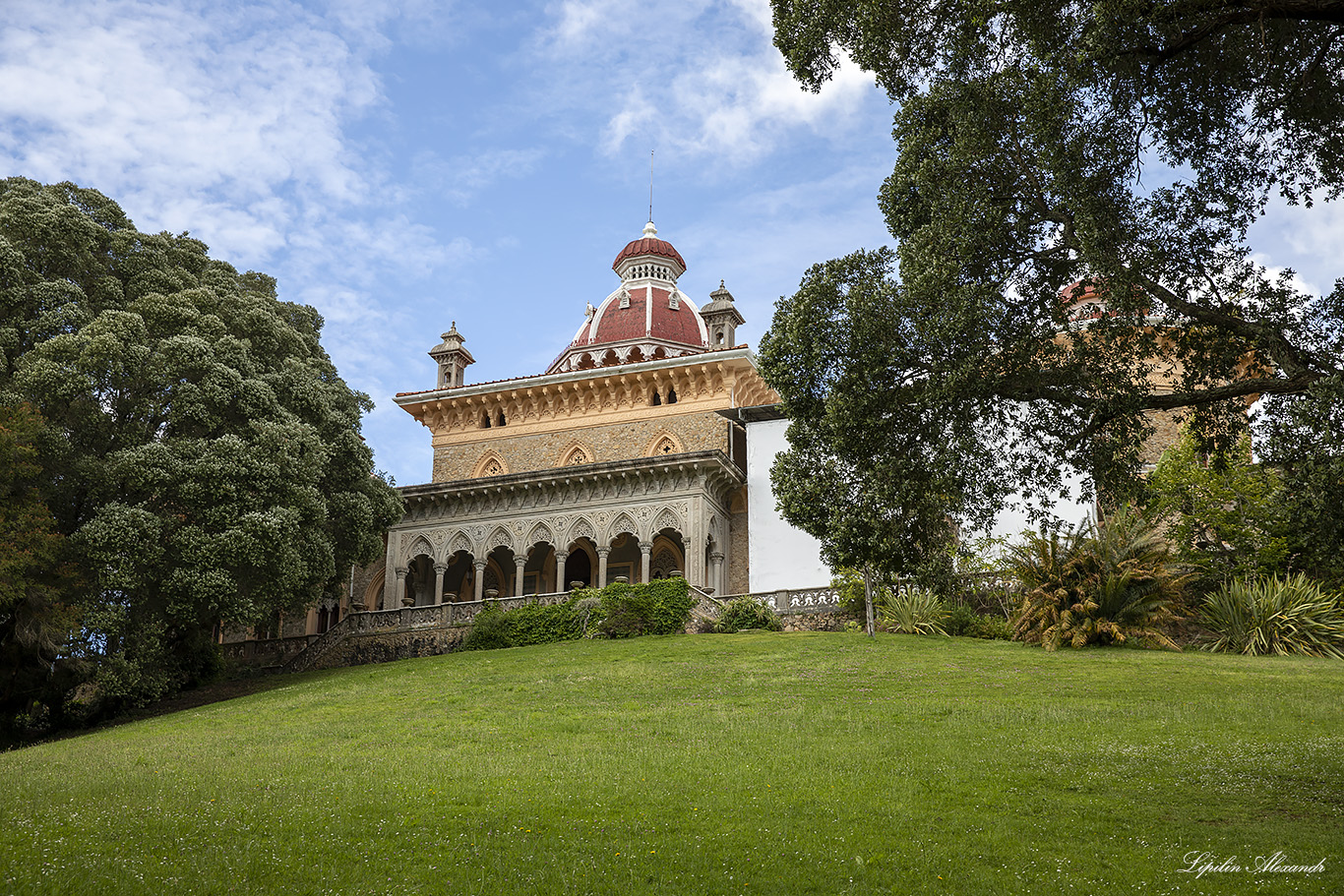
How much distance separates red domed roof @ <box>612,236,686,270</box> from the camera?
146 ft

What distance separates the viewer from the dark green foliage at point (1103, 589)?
19938mm

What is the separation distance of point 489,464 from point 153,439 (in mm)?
15866

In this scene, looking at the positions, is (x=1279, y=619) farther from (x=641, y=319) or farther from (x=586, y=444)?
(x=641, y=319)

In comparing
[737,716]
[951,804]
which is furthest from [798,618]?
[951,804]

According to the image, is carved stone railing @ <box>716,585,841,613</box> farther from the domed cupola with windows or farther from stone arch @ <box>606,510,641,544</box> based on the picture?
the domed cupola with windows

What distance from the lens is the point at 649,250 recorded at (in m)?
44.6

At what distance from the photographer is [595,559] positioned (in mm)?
34938

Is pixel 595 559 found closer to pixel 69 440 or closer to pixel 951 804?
pixel 69 440

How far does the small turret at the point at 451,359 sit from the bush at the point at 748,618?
16.9 metres

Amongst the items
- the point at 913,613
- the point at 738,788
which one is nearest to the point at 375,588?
the point at 913,613

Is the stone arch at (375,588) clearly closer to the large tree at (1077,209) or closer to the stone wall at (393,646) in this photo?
the stone wall at (393,646)

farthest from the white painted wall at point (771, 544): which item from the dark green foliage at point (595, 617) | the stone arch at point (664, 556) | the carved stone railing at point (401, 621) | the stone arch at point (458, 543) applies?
the stone arch at point (458, 543)

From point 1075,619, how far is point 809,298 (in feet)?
34.5

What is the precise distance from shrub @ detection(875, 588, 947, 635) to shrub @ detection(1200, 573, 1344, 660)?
5010 millimetres
